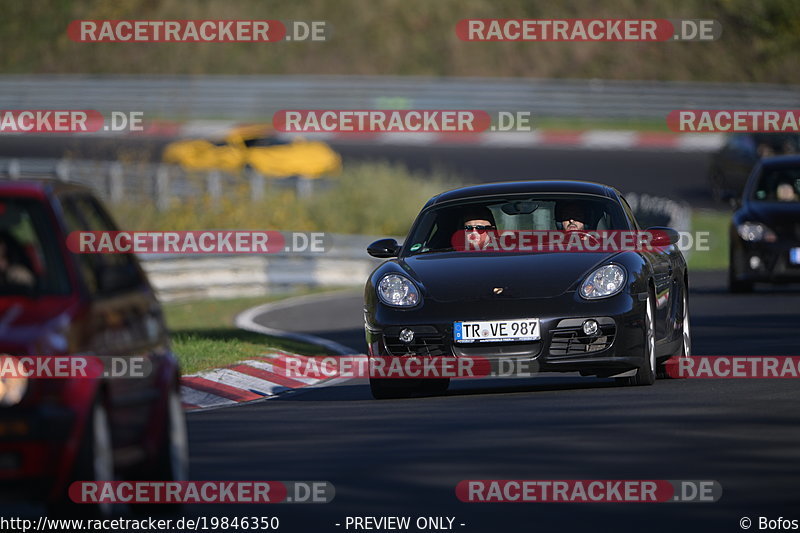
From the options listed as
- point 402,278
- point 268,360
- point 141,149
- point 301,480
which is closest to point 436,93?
point 141,149

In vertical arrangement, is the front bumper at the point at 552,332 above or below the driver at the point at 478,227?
below

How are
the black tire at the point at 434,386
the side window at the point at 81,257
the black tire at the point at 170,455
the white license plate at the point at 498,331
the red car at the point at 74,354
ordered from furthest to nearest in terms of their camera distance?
the black tire at the point at 434,386, the white license plate at the point at 498,331, the black tire at the point at 170,455, the side window at the point at 81,257, the red car at the point at 74,354

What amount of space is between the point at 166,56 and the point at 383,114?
13.9 meters

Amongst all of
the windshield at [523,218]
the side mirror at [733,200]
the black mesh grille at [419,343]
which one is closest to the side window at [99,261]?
the black mesh grille at [419,343]

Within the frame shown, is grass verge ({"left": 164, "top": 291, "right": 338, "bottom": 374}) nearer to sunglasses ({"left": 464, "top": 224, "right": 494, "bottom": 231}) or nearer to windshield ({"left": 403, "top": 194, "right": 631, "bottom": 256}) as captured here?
windshield ({"left": 403, "top": 194, "right": 631, "bottom": 256})

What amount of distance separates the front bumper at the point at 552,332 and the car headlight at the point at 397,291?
80 mm

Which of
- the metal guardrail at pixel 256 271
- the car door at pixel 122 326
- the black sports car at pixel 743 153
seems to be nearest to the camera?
the car door at pixel 122 326

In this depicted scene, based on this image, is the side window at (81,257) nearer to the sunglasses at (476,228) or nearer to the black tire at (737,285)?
the sunglasses at (476,228)

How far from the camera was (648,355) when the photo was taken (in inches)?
A: 453

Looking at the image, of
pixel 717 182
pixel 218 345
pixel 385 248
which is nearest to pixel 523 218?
pixel 385 248

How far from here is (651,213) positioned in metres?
27.9

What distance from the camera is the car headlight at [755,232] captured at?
1972 centimetres

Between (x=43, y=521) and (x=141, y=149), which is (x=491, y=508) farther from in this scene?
(x=141, y=149)

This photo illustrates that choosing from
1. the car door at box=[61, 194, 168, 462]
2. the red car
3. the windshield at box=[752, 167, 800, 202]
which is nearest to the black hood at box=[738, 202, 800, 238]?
the windshield at box=[752, 167, 800, 202]
